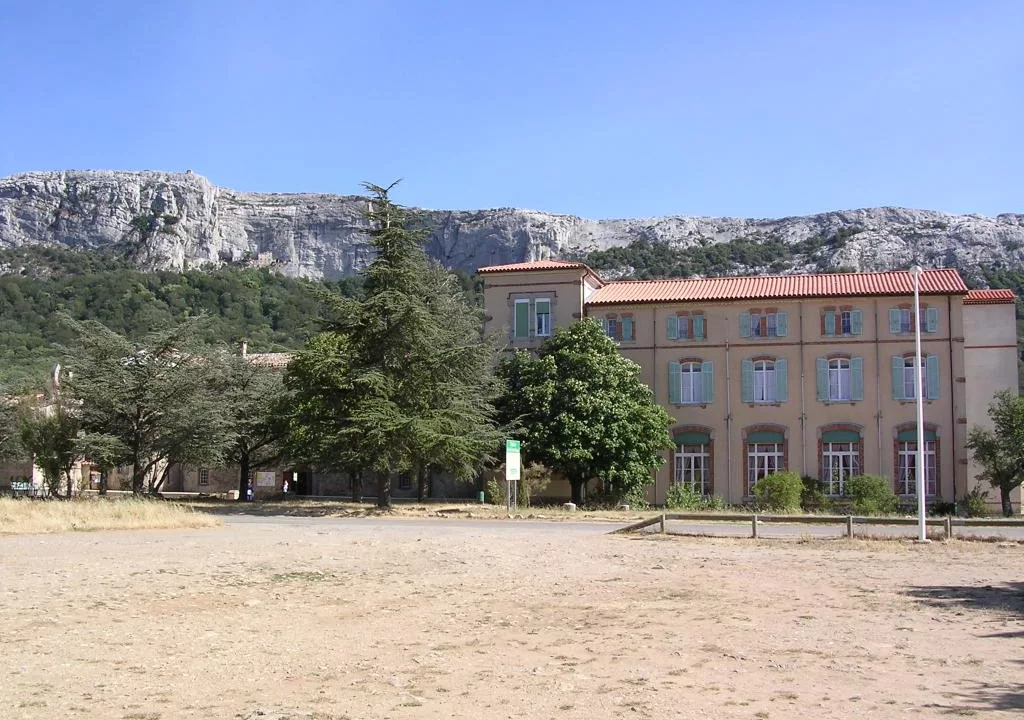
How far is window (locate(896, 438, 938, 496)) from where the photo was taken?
156ft

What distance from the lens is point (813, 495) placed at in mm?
46562

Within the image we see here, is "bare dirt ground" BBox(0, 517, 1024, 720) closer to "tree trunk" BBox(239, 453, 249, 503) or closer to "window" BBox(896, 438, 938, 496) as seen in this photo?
"window" BBox(896, 438, 938, 496)

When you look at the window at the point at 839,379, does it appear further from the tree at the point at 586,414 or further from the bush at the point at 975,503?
the tree at the point at 586,414

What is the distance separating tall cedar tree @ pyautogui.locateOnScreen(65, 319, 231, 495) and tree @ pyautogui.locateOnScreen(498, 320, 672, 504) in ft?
42.2

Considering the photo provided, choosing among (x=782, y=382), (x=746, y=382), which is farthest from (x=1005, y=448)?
(x=746, y=382)

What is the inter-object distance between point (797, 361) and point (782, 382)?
122cm

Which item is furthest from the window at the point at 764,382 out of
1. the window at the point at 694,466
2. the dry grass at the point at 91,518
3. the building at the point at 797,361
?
the dry grass at the point at 91,518

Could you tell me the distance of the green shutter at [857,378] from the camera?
48875mm

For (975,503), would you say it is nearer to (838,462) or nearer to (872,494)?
(872,494)

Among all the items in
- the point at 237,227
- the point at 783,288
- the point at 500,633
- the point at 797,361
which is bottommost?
the point at 500,633

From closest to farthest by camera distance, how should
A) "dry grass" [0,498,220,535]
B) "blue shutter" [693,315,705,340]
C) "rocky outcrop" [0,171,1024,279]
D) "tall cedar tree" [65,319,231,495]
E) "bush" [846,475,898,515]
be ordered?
1. "dry grass" [0,498,220,535]
2. "bush" [846,475,898,515]
3. "tall cedar tree" [65,319,231,495]
4. "blue shutter" [693,315,705,340]
5. "rocky outcrop" [0,171,1024,279]

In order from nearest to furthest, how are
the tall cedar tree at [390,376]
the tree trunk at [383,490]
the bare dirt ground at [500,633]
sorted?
1. the bare dirt ground at [500,633]
2. the tall cedar tree at [390,376]
3. the tree trunk at [383,490]

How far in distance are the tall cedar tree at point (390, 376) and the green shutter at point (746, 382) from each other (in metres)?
14.4

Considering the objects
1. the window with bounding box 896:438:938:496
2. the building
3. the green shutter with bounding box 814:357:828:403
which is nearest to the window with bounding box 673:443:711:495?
the building
